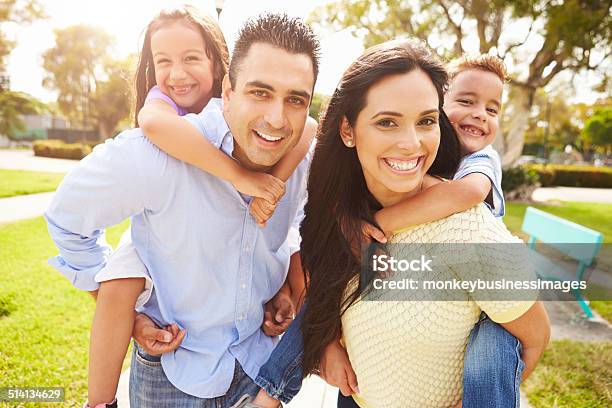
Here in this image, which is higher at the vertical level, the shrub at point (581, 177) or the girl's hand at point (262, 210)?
the girl's hand at point (262, 210)

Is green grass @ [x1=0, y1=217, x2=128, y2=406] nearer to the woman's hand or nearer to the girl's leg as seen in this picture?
the girl's leg

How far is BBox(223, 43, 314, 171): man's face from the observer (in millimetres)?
1642

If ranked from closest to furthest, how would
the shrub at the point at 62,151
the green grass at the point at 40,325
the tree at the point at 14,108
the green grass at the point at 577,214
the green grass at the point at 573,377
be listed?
the green grass at the point at 573,377, the green grass at the point at 40,325, the green grass at the point at 577,214, the shrub at the point at 62,151, the tree at the point at 14,108

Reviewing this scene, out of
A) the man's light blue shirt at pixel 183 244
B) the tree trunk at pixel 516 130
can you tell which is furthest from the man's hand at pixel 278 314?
the tree trunk at pixel 516 130

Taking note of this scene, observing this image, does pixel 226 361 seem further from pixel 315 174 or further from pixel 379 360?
pixel 315 174

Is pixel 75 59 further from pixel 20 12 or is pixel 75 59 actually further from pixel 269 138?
pixel 269 138

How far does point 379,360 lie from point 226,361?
528mm

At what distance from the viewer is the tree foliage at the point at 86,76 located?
36.8m

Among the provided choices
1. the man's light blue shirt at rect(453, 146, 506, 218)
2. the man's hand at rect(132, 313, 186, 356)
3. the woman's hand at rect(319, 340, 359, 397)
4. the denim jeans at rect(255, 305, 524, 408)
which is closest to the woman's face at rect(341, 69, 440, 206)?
the man's light blue shirt at rect(453, 146, 506, 218)

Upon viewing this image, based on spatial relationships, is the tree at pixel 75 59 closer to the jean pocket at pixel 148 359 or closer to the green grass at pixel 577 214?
the green grass at pixel 577 214

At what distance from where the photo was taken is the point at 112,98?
3950 cm

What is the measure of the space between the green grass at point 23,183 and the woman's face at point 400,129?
36.0ft

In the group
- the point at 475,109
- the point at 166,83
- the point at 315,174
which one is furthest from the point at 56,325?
the point at 475,109

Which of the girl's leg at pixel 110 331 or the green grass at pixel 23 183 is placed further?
the green grass at pixel 23 183
